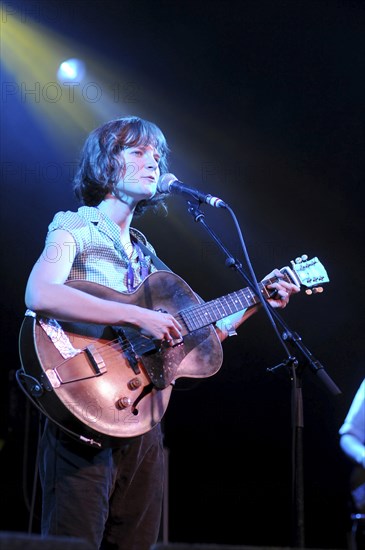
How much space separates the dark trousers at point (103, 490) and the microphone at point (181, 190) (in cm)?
108

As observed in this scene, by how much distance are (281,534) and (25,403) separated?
243 cm

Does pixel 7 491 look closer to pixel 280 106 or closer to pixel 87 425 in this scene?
pixel 87 425

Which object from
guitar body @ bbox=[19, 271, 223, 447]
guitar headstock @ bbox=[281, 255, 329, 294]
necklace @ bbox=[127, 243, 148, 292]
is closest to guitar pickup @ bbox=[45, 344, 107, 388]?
guitar body @ bbox=[19, 271, 223, 447]

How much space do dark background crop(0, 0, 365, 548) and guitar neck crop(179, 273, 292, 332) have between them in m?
2.05

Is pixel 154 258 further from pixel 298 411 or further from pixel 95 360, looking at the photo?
pixel 298 411

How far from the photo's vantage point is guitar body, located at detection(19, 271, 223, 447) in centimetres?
261

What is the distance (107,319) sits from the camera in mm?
→ 2760

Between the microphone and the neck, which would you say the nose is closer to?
the microphone

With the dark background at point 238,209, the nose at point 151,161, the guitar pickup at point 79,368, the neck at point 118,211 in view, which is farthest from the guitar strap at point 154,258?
the dark background at point 238,209

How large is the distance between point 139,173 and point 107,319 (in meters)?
0.95

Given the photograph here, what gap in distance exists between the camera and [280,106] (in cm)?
525

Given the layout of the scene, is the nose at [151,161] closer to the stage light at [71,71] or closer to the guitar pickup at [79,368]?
the guitar pickup at [79,368]

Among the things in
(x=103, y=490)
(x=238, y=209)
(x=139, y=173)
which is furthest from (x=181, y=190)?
(x=238, y=209)

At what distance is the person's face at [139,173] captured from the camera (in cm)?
334
